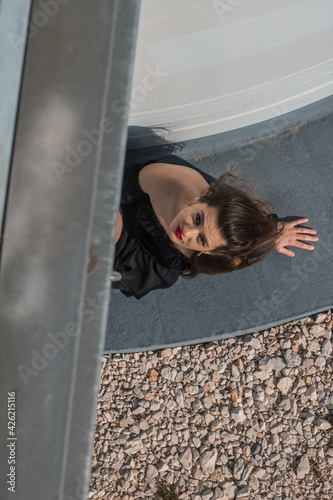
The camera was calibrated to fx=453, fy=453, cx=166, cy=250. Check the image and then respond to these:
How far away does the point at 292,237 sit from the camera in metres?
3.26

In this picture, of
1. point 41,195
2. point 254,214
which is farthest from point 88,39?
point 254,214

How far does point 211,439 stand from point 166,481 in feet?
1.36

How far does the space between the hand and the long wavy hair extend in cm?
42

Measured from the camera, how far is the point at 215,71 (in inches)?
106

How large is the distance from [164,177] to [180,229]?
43 cm

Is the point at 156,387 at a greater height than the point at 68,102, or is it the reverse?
the point at 68,102

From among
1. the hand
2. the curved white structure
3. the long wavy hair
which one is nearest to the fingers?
the hand

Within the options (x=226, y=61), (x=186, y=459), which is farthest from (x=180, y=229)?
(x=186, y=459)

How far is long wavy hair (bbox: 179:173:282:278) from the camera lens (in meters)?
2.50

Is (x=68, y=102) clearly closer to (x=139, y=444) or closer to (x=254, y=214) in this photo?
(x=254, y=214)

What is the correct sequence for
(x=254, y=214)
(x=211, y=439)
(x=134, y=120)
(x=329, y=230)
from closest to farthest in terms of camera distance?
1. (x=254, y=214)
2. (x=134, y=120)
3. (x=211, y=439)
4. (x=329, y=230)

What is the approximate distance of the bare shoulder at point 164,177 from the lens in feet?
9.23

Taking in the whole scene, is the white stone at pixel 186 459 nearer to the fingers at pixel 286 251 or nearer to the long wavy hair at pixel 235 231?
the long wavy hair at pixel 235 231

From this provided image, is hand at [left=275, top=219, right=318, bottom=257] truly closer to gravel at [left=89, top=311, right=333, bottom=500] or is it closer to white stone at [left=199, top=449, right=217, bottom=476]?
gravel at [left=89, top=311, right=333, bottom=500]
